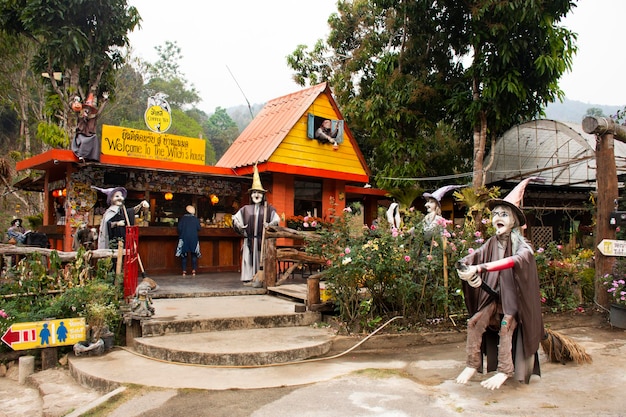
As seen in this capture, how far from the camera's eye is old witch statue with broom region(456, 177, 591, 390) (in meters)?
4.62

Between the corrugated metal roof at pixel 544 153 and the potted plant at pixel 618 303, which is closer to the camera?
the potted plant at pixel 618 303

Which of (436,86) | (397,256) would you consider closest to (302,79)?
(436,86)

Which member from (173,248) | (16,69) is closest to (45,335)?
(173,248)

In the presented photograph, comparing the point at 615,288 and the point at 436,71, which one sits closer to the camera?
the point at 615,288

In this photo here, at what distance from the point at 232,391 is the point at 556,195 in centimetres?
1556

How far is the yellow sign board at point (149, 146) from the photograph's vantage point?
10969 mm

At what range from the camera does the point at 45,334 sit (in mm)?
5934

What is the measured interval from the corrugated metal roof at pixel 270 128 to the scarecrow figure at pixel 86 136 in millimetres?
3631

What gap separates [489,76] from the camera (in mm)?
14758

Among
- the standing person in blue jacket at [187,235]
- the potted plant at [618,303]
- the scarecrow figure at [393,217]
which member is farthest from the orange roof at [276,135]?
the potted plant at [618,303]

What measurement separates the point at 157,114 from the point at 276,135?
301 cm

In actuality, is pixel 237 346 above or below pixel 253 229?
below

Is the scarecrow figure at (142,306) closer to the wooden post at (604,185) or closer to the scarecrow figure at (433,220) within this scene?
the scarecrow figure at (433,220)

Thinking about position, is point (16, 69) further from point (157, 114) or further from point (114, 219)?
point (114, 219)
